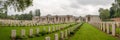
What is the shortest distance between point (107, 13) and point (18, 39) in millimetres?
118830

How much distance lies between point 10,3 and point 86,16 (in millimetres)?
113322

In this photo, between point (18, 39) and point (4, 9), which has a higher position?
point (4, 9)

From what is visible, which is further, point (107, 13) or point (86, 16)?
point (86, 16)

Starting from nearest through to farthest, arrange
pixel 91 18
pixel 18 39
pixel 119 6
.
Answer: pixel 18 39 < pixel 119 6 < pixel 91 18

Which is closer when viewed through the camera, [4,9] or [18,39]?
[18,39]

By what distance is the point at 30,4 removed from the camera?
101ft

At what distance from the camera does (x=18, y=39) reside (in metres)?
14.6

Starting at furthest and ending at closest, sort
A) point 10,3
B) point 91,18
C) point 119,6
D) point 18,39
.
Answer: point 91,18 → point 119,6 → point 10,3 → point 18,39

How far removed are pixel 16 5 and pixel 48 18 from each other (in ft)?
345

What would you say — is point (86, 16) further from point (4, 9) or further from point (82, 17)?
point (4, 9)

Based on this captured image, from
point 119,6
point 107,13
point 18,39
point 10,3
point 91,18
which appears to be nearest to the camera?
point 18,39

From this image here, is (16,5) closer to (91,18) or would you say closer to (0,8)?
(0,8)

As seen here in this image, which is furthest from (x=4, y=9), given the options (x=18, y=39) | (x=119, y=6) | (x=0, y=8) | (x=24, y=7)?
(x=119, y=6)

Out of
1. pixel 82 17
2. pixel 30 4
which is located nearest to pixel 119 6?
pixel 30 4
